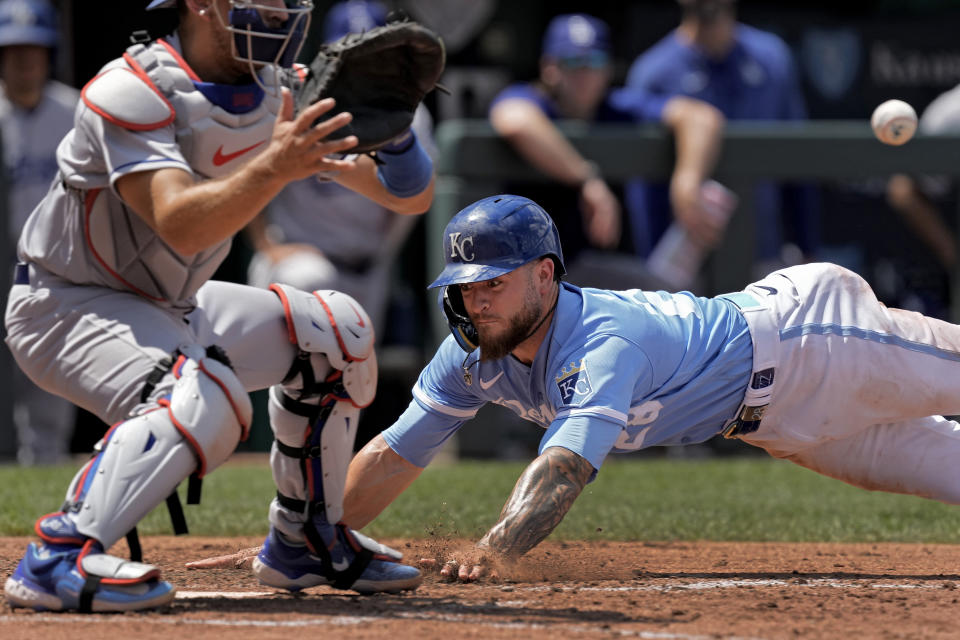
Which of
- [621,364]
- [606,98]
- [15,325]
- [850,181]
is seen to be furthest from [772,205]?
[15,325]

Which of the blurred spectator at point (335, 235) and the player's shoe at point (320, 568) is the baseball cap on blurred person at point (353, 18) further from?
the player's shoe at point (320, 568)

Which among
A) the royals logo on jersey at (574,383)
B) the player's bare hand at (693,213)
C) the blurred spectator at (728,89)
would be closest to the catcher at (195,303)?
the royals logo on jersey at (574,383)

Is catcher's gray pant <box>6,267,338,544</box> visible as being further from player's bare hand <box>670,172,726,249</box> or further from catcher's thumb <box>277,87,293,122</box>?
player's bare hand <box>670,172,726,249</box>

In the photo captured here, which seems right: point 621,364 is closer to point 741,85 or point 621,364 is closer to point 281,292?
point 281,292

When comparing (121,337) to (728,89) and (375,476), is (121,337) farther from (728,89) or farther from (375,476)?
(728,89)

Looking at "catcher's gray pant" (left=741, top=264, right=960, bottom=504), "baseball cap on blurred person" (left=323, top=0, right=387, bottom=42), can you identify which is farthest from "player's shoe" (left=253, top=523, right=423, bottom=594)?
"baseball cap on blurred person" (left=323, top=0, right=387, bottom=42)

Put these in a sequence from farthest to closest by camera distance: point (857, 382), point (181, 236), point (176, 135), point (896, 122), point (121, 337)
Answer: point (896, 122) < point (857, 382) < point (176, 135) < point (121, 337) < point (181, 236)

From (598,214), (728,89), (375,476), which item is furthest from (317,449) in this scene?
(728,89)
